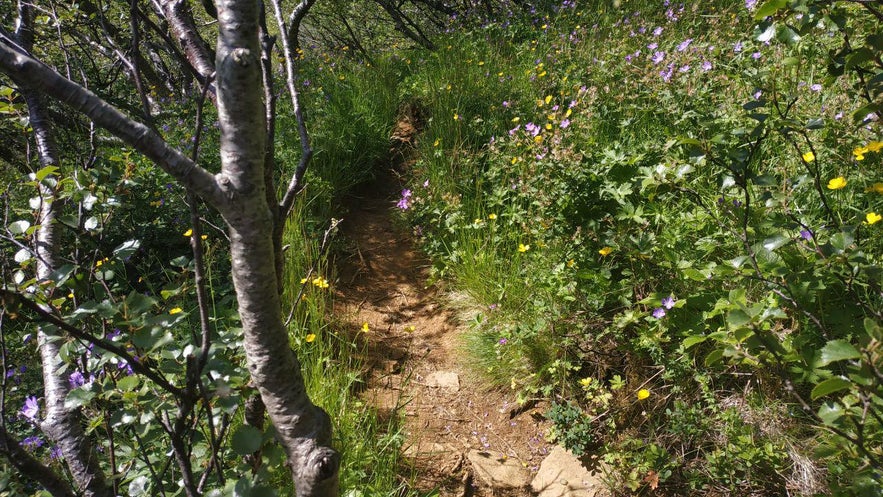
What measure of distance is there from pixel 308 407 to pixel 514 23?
6.08 m

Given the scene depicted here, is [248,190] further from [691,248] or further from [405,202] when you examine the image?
[405,202]

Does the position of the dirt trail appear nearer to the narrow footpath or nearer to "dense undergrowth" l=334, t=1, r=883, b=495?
the narrow footpath

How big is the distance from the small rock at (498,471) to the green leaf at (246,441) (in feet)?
5.74

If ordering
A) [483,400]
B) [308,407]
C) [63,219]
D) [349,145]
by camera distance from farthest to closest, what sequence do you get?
[349,145], [483,400], [63,219], [308,407]

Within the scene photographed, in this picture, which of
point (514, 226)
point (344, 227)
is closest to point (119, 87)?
point (344, 227)

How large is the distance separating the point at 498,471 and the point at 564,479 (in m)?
0.32

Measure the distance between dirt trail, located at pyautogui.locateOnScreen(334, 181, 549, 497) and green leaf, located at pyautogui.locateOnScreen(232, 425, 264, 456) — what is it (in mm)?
1523

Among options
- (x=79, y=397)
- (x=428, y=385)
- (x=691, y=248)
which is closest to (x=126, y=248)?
(x=79, y=397)

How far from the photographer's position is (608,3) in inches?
224

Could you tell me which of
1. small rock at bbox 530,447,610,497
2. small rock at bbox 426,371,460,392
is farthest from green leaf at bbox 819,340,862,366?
small rock at bbox 426,371,460,392

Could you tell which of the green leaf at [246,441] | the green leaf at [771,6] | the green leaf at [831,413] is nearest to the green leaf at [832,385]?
the green leaf at [831,413]

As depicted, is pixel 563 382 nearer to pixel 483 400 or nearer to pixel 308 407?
pixel 483 400

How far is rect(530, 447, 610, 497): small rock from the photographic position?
223 centimetres

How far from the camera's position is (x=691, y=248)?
2436mm
